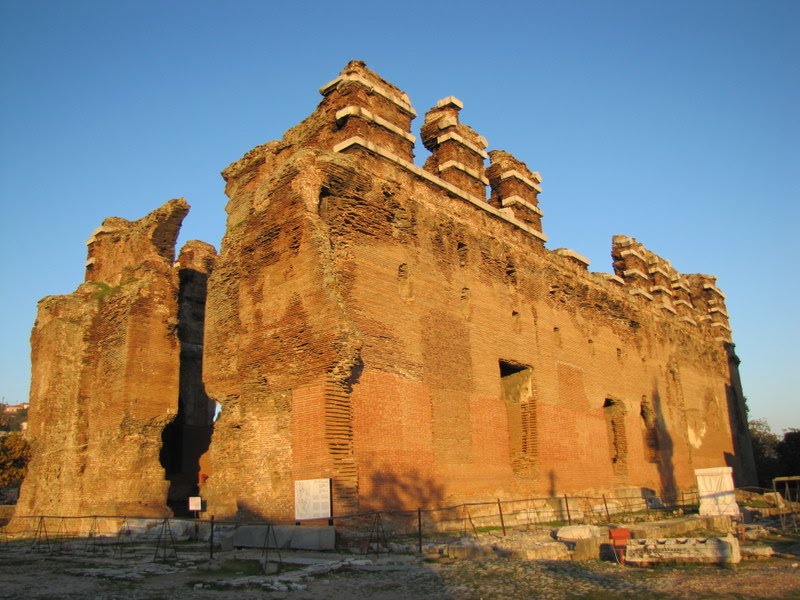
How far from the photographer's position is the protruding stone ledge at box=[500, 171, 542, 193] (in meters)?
19.3

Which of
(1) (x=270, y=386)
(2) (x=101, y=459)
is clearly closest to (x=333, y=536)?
(1) (x=270, y=386)

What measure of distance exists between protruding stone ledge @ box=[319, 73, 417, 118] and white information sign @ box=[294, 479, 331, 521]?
8033 millimetres

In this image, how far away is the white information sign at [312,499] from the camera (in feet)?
33.8

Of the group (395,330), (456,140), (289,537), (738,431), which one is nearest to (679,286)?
(738,431)

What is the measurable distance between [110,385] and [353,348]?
842 centimetres

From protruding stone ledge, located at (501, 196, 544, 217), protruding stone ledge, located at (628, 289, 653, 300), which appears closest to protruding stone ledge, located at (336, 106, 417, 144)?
protruding stone ledge, located at (501, 196, 544, 217)

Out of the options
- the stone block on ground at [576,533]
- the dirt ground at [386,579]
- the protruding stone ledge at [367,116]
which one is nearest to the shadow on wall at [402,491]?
the dirt ground at [386,579]

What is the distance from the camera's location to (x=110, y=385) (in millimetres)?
16594

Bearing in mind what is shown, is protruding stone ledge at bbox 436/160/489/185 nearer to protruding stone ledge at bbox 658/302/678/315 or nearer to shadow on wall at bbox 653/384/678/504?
shadow on wall at bbox 653/384/678/504

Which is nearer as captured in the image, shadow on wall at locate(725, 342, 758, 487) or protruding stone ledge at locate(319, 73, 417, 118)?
protruding stone ledge at locate(319, 73, 417, 118)

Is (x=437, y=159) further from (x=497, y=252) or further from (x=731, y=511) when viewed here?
(x=731, y=511)

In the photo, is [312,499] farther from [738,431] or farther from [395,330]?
[738,431]

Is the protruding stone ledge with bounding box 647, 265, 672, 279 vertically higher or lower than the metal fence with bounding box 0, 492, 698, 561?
higher

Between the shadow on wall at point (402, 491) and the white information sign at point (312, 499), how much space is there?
0.79m
